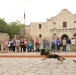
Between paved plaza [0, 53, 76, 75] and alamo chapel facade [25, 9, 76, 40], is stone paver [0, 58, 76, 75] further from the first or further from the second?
alamo chapel facade [25, 9, 76, 40]

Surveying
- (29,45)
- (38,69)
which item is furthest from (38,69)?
(29,45)

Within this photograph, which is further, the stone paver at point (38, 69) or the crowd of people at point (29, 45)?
the crowd of people at point (29, 45)

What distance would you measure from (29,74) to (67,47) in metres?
11.8

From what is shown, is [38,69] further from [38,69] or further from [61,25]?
[61,25]

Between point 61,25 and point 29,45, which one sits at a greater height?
point 61,25

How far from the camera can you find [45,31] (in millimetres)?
58344

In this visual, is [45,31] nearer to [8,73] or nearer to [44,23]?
[44,23]

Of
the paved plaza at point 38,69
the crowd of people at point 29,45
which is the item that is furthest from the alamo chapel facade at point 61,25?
the paved plaza at point 38,69

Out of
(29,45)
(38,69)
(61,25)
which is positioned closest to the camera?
(38,69)

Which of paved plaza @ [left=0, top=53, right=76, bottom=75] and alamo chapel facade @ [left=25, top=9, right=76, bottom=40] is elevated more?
alamo chapel facade @ [left=25, top=9, right=76, bottom=40]

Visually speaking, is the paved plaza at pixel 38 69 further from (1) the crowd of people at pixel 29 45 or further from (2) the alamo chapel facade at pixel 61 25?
(2) the alamo chapel facade at pixel 61 25

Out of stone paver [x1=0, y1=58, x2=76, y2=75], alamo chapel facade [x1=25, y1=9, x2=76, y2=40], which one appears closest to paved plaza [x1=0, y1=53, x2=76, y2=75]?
stone paver [x1=0, y1=58, x2=76, y2=75]

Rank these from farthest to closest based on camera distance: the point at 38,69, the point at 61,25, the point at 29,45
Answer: the point at 61,25 → the point at 29,45 → the point at 38,69

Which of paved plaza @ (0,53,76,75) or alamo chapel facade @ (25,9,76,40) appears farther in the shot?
alamo chapel facade @ (25,9,76,40)
